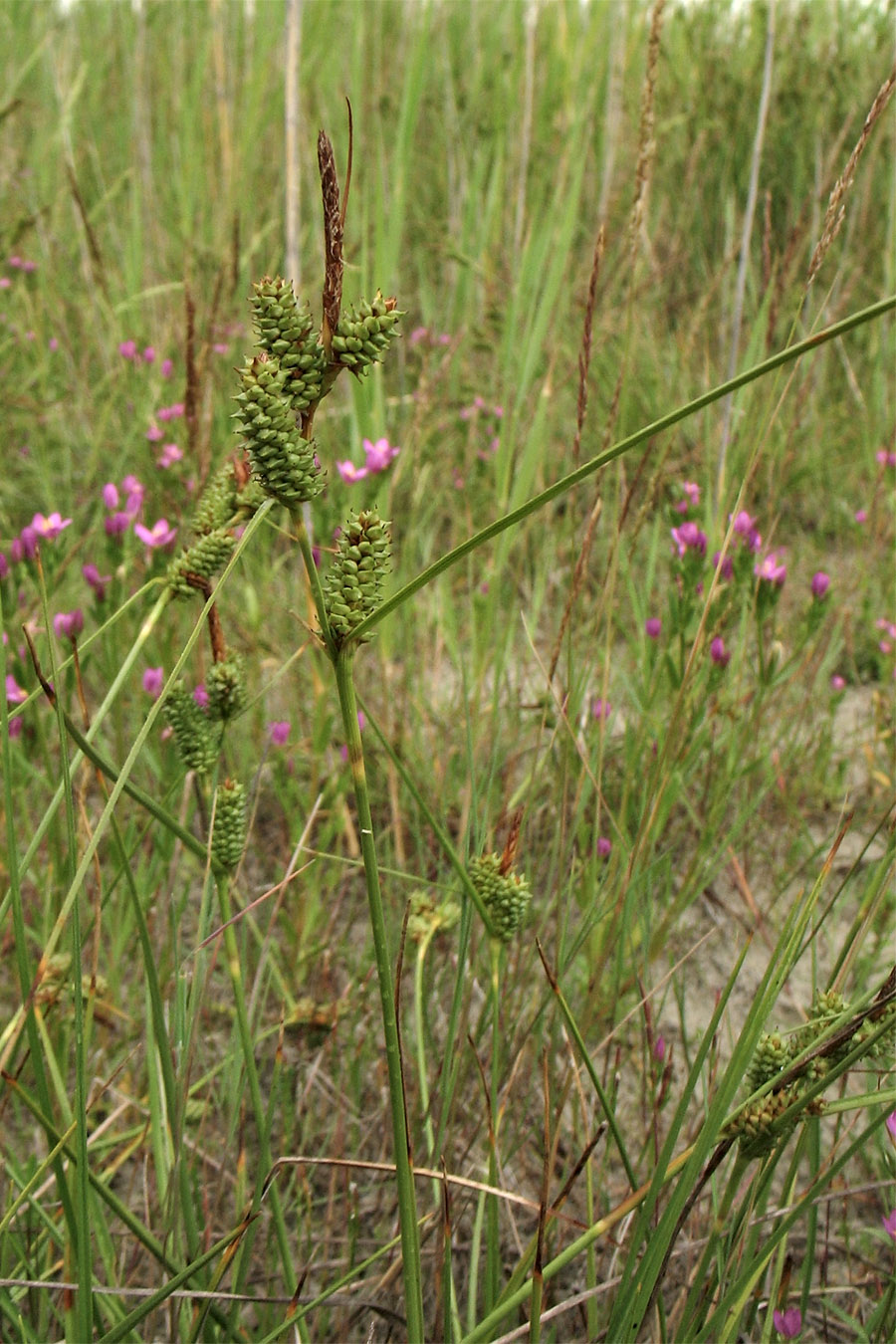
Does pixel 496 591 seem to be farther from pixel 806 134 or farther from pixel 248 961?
pixel 806 134

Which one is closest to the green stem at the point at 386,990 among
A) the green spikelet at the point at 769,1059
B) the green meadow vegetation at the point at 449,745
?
the green meadow vegetation at the point at 449,745

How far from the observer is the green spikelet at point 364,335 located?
42cm

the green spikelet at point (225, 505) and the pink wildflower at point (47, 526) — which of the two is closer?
the green spikelet at point (225, 505)

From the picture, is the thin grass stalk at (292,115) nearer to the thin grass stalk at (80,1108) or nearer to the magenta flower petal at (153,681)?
the magenta flower petal at (153,681)

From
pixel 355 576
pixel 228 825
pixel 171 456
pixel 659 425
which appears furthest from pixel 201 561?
pixel 171 456

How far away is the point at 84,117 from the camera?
3807 millimetres

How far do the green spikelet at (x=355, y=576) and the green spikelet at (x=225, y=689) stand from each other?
1.02 feet

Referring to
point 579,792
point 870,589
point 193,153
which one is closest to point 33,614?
point 579,792

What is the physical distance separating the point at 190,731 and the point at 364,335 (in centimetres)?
39

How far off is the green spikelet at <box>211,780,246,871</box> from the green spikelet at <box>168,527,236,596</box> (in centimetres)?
13

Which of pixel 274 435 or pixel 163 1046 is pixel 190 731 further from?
pixel 274 435

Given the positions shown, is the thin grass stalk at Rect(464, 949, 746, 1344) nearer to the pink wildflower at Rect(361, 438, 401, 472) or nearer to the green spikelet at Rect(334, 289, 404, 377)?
the green spikelet at Rect(334, 289, 404, 377)

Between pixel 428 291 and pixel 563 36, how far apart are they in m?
0.74

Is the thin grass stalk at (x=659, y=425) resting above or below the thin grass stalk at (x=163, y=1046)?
above
